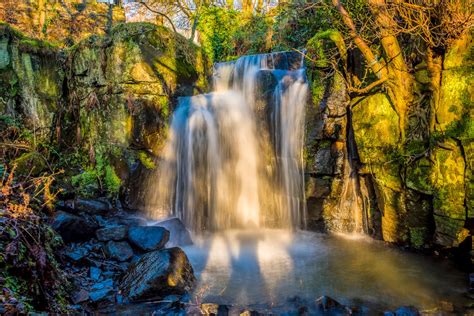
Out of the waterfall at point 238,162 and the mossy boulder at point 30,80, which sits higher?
the mossy boulder at point 30,80

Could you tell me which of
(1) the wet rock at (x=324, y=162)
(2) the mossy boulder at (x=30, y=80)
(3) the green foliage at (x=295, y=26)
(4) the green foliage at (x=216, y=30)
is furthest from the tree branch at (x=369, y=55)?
(4) the green foliage at (x=216, y=30)

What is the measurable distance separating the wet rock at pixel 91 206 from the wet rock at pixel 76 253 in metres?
1.64

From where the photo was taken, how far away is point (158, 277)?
173 inches

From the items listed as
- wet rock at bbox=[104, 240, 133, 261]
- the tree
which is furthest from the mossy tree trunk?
wet rock at bbox=[104, 240, 133, 261]

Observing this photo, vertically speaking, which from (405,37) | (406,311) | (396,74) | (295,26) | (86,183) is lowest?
(406,311)

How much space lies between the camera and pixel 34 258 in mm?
3252

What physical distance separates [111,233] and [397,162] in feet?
17.9

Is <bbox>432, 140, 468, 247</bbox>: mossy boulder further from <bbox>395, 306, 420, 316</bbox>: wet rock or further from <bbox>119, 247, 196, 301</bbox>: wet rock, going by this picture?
<bbox>119, 247, 196, 301</bbox>: wet rock

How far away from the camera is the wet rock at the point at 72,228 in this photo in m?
5.60

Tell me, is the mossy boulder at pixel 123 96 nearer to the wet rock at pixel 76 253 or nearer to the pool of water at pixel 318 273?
the wet rock at pixel 76 253

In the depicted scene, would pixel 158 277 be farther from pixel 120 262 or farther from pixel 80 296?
pixel 120 262

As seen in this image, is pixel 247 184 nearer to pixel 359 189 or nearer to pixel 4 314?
pixel 359 189

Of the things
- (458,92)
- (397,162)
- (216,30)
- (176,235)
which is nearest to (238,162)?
(176,235)

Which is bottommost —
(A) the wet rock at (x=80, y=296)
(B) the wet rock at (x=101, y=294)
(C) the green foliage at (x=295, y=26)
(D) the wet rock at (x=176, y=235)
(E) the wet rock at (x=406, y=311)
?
(E) the wet rock at (x=406, y=311)
